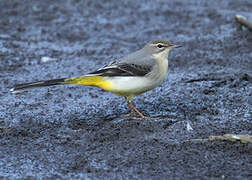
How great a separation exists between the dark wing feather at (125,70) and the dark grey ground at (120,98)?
0.66m

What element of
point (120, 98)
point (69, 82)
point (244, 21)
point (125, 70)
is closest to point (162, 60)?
point (125, 70)

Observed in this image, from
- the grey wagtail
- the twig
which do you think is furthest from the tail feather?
the twig

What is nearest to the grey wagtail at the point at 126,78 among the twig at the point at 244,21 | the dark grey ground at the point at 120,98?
the dark grey ground at the point at 120,98

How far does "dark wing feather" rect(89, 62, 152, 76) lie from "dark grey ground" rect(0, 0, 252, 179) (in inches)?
25.9

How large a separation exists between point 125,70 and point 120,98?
120cm

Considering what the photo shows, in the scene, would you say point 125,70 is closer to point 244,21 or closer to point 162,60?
point 162,60

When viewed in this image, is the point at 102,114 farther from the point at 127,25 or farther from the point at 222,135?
the point at 127,25

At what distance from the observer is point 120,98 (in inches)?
271

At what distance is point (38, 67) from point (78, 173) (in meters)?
4.03

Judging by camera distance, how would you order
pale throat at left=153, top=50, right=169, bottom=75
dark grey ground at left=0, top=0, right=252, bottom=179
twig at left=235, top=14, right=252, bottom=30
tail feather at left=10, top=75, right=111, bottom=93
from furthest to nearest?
1. twig at left=235, top=14, right=252, bottom=30
2. pale throat at left=153, top=50, right=169, bottom=75
3. tail feather at left=10, top=75, right=111, bottom=93
4. dark grey ground at left=0, top=0, right=252, bottom=179

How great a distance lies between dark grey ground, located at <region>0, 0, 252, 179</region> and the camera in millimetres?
4664

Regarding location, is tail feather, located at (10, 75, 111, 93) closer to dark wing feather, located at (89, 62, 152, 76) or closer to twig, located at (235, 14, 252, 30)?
dark wing feather, located at (89, 62, 152, 76)

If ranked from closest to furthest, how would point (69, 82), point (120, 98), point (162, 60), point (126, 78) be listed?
1. point (69, 82)
2. point (126, 78)
3. point (162, 60)
4. point (120, 98)

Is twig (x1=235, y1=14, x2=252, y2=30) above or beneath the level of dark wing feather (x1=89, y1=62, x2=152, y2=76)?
beneath
